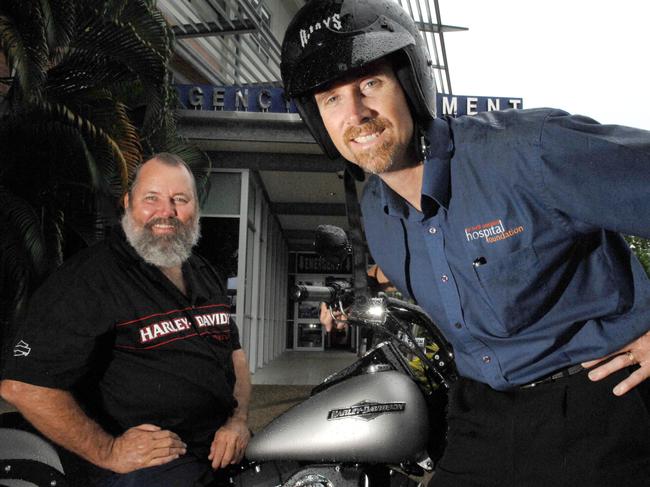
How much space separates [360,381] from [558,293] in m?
0.72

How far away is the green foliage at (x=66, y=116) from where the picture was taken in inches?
166

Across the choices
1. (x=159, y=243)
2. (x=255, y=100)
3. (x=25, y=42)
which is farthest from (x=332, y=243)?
(x=255, y=100)

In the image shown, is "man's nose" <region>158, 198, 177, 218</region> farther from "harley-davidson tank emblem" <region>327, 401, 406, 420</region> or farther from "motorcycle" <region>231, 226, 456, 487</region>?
"harley-davidson tank emblem" <region>327, 401, 406, 420</region>

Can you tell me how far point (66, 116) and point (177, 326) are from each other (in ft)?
11.5

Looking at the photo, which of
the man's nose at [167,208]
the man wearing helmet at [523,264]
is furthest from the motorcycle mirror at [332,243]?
the man's nose at [167,208]

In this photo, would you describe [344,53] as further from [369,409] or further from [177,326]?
[177,326]

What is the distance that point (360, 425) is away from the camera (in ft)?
5.22

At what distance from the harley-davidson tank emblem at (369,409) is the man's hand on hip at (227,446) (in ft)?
1.43

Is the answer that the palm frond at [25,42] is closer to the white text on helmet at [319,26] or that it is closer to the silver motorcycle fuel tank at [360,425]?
the white text on helmet at [319,26]

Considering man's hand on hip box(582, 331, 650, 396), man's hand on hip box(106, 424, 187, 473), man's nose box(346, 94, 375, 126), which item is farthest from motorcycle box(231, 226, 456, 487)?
man's hand on hip box(582, 331, 650, 396)

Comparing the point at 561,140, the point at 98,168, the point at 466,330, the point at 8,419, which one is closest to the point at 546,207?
the point at 561,140

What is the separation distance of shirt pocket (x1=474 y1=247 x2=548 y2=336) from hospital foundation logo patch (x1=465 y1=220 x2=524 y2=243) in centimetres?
4

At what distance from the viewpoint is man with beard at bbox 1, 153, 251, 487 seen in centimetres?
170

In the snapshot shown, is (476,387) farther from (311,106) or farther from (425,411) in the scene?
(311,106)
